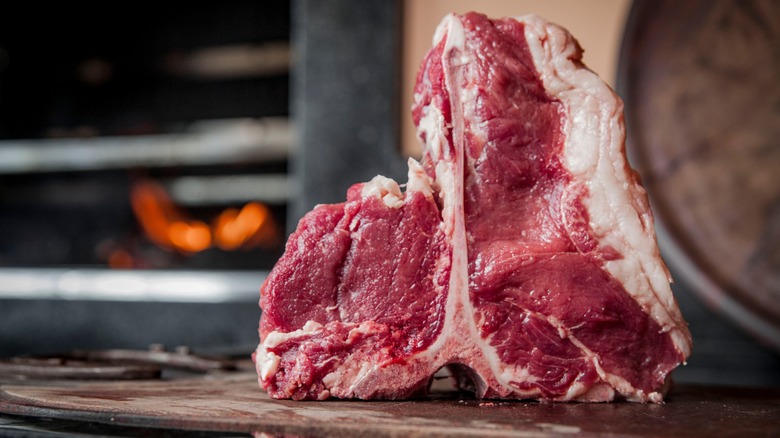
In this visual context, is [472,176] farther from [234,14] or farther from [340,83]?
[234,14]

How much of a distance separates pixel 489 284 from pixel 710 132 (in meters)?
2.11

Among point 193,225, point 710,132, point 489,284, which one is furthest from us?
point 193,225

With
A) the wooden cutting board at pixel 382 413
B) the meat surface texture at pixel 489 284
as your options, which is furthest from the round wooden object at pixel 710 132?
the meat surface texture at pixel 489 284

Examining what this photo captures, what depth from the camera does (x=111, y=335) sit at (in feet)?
13.9

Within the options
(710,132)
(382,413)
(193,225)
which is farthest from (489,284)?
(193,225)

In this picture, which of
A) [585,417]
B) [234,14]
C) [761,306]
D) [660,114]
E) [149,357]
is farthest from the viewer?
[234,14]

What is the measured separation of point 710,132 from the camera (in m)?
3.35

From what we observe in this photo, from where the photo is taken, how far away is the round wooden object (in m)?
3.25

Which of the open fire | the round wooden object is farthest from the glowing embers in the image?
the round wooden object

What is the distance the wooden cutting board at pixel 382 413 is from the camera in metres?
1.23

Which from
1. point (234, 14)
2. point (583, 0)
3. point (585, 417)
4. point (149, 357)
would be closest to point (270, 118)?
point (234, 14)

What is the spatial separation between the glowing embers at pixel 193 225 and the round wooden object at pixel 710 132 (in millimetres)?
2668

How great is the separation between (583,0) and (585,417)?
2488 mm

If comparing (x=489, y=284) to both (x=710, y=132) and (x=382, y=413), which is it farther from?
(x=710, y=132)
